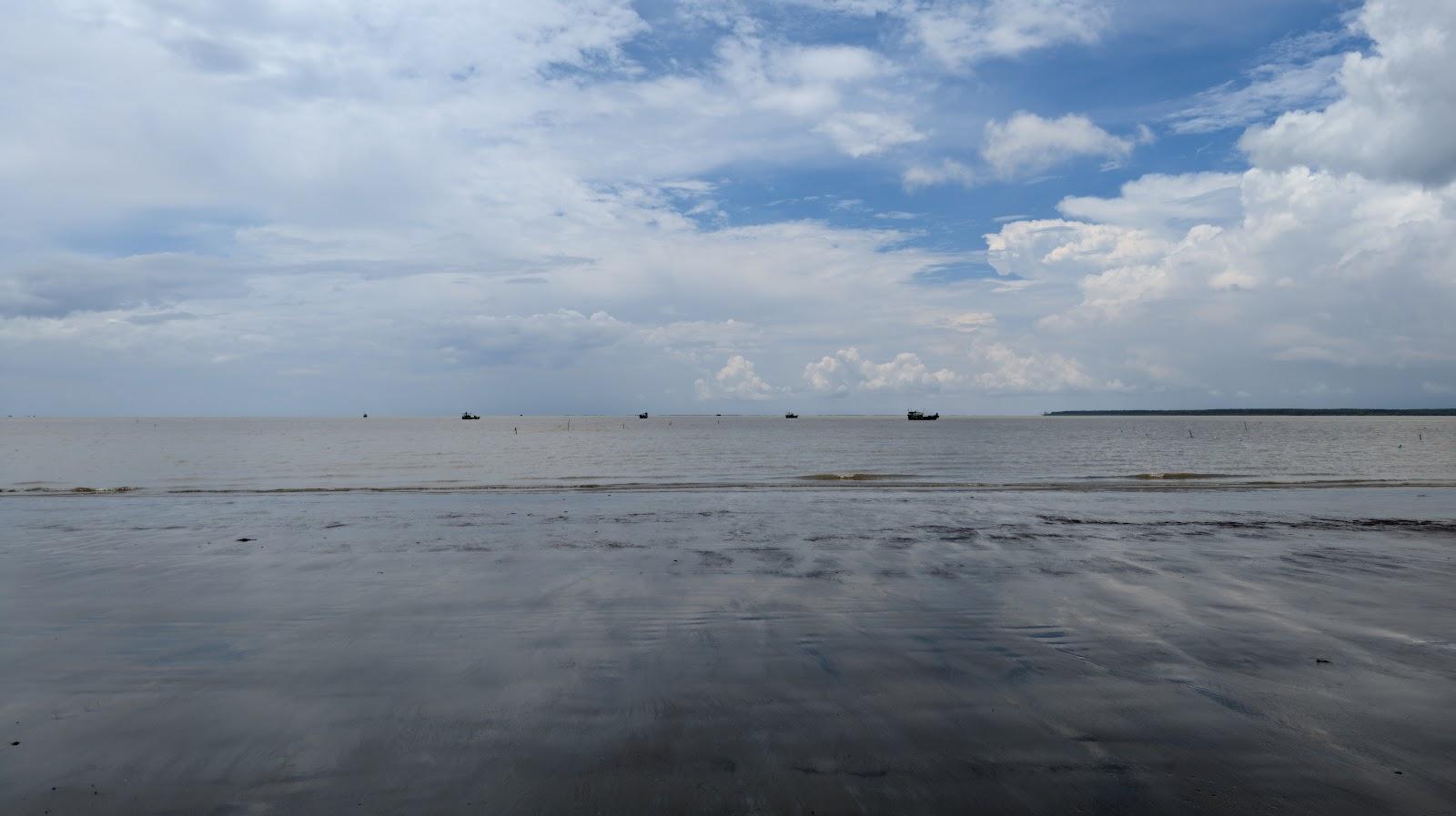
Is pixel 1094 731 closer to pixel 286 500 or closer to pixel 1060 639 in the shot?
pixel 1060 639

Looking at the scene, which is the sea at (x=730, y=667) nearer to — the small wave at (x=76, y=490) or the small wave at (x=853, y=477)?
the small wave at (x=76, y=490)

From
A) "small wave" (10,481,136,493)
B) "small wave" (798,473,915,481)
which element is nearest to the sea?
"small wave" (10,481,136,493)

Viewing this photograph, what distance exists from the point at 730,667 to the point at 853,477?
108 ft

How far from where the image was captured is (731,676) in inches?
373

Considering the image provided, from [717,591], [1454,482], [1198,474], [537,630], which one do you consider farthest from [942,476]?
[537,630]

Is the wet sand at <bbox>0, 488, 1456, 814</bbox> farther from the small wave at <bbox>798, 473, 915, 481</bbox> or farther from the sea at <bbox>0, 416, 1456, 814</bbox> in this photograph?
the small wave at <bbox>798, 473, 915, 481</bbox>

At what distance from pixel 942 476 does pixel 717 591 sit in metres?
31.0

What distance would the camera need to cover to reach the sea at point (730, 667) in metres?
6.57

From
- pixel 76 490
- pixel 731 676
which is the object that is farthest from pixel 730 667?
pixel 76 490

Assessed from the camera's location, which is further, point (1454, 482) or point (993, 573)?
point (1454, 482)

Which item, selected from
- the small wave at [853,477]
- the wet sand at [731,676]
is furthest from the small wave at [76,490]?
the small wave at [853,477]

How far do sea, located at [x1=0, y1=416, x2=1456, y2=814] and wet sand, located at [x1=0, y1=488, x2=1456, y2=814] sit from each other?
0.06 m

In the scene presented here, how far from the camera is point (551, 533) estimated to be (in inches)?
853

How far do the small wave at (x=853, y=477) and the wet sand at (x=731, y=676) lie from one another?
20.4m
